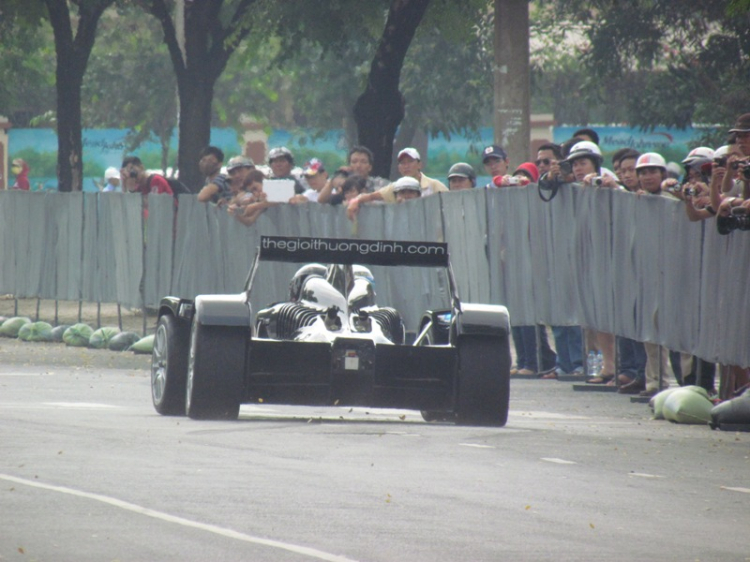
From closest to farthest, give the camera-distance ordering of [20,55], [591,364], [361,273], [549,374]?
[361,273] < [591,364] < [549,374] < [20,55]

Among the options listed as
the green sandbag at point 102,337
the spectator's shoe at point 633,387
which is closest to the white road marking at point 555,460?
the spectator's shoe at point 633,387

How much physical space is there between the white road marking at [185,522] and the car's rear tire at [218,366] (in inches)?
117

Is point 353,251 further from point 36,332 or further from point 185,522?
point 36,332

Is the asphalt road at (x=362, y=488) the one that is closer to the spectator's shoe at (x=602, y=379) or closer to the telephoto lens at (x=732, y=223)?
the telephoto lens at (x=732, y=223)

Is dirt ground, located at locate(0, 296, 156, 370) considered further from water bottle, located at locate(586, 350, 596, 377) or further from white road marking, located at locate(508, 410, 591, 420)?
white road marking, located at locate(508, 410, 591, 420)

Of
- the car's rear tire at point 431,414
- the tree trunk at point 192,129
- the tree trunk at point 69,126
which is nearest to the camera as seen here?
the car's rear tire at point 431,414

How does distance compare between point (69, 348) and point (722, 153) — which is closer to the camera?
point (722, 153)

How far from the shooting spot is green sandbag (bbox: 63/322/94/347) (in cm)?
2364

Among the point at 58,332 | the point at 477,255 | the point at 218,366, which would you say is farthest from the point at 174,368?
the point at 58,332

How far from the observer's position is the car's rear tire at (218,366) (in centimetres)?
1266

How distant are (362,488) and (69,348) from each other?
14.2 m

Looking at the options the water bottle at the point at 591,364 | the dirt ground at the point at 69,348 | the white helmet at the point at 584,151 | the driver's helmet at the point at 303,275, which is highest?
the white helmet at the point at 584,151

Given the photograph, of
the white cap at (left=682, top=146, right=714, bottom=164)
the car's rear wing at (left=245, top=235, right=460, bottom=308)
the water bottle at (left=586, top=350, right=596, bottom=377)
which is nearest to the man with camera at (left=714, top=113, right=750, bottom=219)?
the white cap at (left=682, top=146, right=714, bottom=164)

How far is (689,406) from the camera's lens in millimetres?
14133
